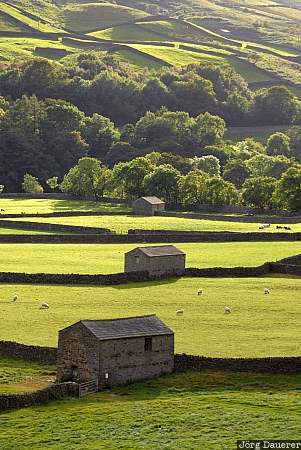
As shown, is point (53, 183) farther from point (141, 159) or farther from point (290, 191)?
point (290, 191)

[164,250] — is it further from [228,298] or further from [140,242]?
[140,242]

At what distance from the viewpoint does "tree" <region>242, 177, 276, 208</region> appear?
432 feet

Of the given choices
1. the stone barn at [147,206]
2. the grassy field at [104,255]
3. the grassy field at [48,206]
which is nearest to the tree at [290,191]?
the stone barn at [147,206]

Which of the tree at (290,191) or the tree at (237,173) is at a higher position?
the tree at (290,191)

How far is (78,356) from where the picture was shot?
52.8 meters

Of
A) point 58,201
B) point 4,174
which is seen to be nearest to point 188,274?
point 58,201

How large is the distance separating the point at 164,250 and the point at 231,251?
12.4 m

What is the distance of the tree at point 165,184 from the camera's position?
140m

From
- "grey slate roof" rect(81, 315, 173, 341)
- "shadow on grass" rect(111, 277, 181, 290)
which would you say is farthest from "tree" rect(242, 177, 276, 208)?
"grey slate roof" rect(81, 315, 173, 341)

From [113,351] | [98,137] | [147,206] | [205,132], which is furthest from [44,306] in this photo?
[205,132]

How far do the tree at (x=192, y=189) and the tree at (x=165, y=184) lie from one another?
172 centimetres

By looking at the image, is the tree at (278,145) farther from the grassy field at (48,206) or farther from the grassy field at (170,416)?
the grassy field at (170,416)

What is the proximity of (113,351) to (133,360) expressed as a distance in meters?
1.28

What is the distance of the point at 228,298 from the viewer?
71.4m
